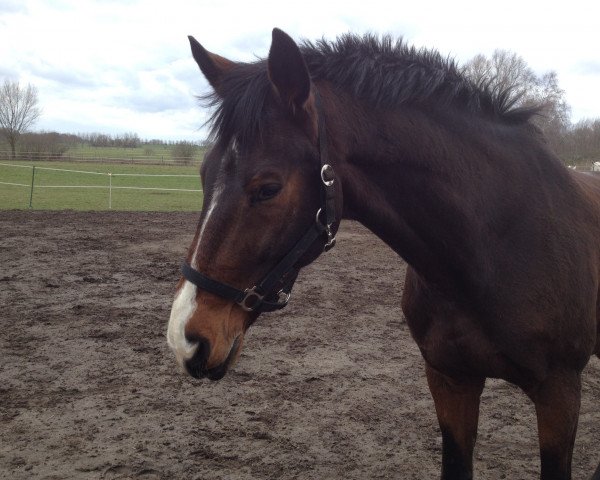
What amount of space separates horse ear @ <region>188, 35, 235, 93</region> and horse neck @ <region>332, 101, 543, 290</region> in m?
0.55

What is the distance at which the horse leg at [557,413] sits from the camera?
2.09 m

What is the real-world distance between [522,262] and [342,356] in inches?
125

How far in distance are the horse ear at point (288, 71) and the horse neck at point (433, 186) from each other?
216 mm

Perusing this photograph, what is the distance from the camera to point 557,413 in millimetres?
2092

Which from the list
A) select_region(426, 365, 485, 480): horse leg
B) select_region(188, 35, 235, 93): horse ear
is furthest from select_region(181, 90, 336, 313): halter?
select_region(426, 365, 485, 480): horse leg

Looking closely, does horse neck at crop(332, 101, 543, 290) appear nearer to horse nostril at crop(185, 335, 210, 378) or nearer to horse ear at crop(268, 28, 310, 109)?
horse ear at crop(268, 28, 310, 109)

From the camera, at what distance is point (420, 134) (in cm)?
192

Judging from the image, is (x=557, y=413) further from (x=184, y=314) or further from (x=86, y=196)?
(x=86, y=196)

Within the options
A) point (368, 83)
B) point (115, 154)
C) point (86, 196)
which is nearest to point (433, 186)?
point (368, 83)

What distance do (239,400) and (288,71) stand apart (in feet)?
A: 10.2

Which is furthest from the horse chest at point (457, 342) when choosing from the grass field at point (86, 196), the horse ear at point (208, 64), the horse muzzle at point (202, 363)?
the grass field at point (86, 196)

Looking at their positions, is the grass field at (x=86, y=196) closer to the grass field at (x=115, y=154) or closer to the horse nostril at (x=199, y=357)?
the grass field at (x=115, y=154)

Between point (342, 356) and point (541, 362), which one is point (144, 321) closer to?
point (342, 356)

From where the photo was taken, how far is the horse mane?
67.3 inches
